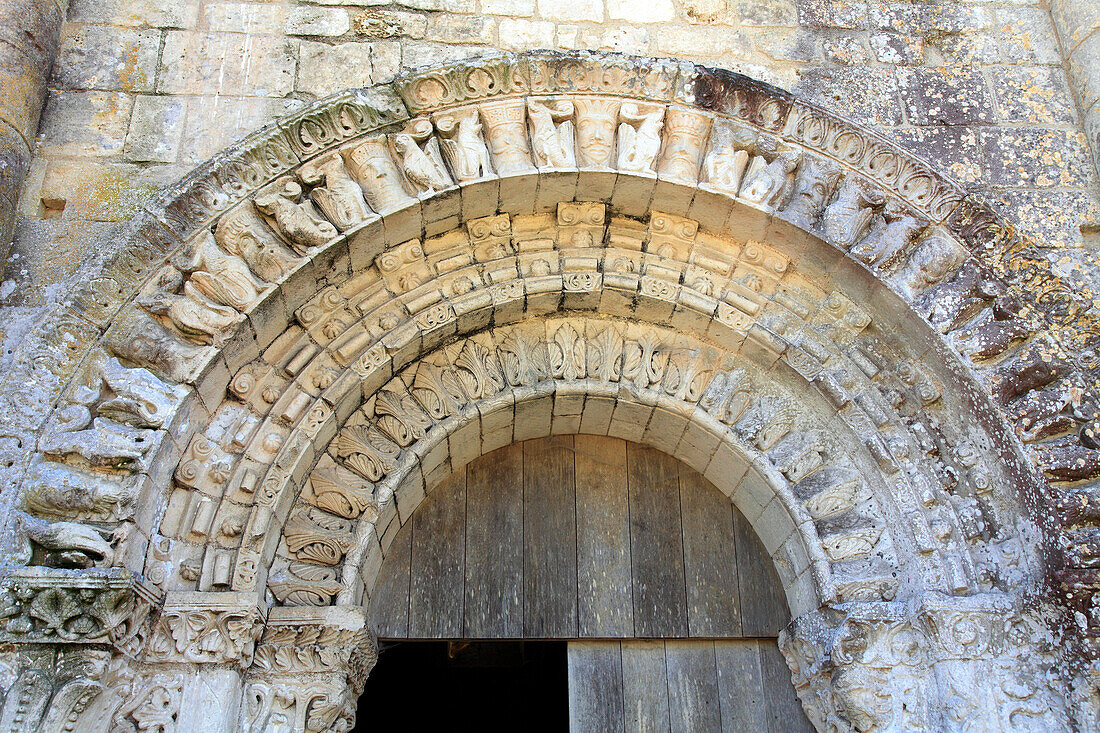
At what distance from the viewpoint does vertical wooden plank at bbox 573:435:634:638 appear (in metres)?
3.69

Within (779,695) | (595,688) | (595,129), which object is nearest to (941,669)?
(779,695)

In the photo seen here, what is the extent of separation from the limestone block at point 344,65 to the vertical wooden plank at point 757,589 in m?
2.73

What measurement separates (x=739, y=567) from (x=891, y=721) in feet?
3.25

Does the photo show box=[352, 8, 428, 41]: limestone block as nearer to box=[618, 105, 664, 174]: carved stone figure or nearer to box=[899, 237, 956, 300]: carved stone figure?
box=[618, 105, 664, 174]: carved stone figure

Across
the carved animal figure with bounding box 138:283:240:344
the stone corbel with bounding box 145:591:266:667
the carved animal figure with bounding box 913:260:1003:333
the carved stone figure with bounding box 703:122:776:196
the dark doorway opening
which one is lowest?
the dark doorway opening

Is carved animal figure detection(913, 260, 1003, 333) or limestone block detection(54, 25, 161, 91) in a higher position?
limestone block detection(54, 25, 161, 91)

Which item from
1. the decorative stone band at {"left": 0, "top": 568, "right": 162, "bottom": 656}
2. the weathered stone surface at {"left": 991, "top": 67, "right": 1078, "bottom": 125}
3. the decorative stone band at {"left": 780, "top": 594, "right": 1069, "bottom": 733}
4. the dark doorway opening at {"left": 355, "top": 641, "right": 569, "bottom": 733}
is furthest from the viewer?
the dark doorway opening at {"left": 355, "top": 641, "right": 569, "bottom": 733}

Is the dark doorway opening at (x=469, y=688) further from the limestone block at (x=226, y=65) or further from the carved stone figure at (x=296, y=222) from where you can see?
the limestone block at (x=226, y=65)

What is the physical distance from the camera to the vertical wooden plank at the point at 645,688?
3.58 meters

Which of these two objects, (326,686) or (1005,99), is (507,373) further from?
(1005,99)

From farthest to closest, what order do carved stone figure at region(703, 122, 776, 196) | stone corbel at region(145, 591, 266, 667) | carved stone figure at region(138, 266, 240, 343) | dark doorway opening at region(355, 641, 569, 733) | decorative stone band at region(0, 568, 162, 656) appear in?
dark doorway opening at region(355, 641, 569, 733), carved stone figure at region(703, 122, 776, 196), carved stone figure at region(138, 266, 240, 343), stone corbel at region(145, 591, 266, 667), decorative stone band at region(0, 568, 162, 656)

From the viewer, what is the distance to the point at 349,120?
3.41 m

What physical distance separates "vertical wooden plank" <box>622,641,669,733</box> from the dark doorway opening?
7.02 feet

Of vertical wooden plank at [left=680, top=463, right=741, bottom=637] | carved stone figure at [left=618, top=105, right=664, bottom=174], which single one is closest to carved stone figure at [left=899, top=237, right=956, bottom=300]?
carved stone figure at [left=618, top=105, right=664, bottom=174]
